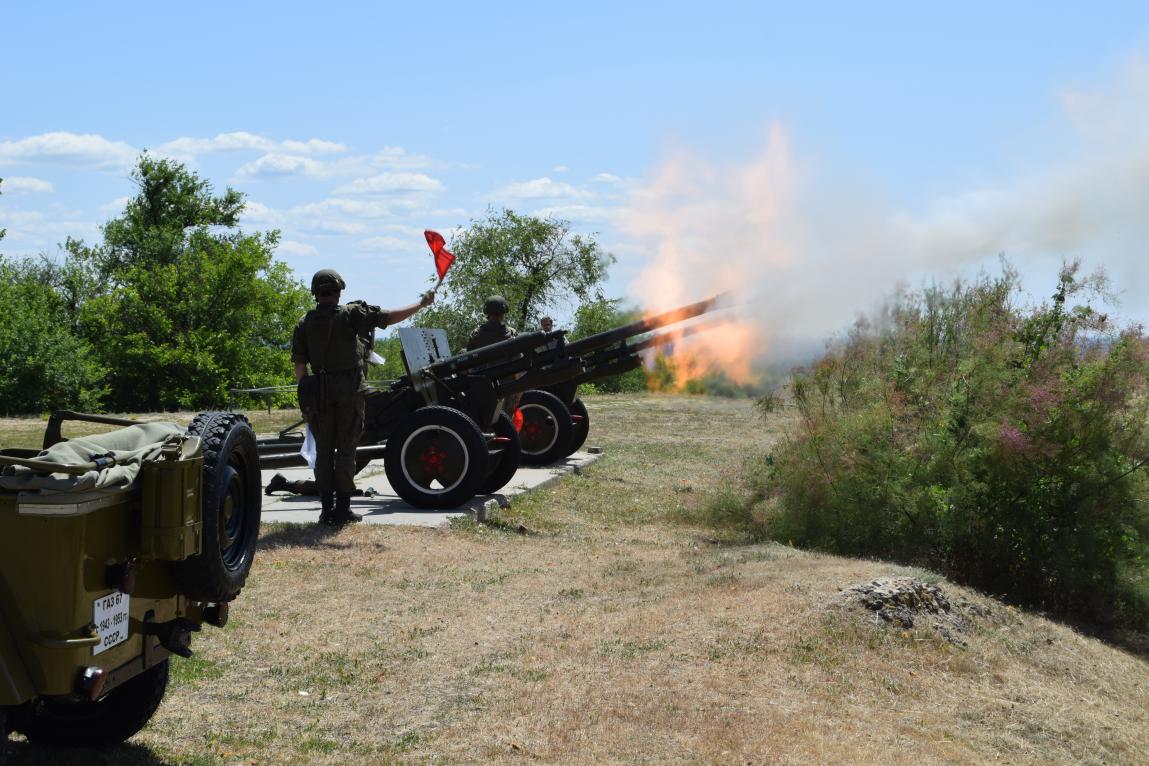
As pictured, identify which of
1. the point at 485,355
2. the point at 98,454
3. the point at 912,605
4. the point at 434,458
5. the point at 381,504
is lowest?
the point at 912,605

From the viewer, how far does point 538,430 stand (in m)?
16.6

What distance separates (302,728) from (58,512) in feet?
6.85

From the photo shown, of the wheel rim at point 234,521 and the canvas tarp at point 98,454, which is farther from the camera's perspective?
the wheel rim at point 234,521

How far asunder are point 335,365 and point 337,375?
93 mm

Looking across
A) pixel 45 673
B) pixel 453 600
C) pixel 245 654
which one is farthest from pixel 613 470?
→ pixel 45 673

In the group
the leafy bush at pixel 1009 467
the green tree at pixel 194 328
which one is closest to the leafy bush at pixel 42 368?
the green tree at pixel 194 328

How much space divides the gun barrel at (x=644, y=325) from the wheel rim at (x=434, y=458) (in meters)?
1.84

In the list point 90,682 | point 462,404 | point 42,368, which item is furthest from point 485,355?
point 42,368

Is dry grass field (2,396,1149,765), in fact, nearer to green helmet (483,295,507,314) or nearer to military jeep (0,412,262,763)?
military jeep (0,412,262,763)

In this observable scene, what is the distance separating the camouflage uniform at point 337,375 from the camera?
10352 millimetres

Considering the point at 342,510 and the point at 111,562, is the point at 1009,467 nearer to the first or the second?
the point at 342,510

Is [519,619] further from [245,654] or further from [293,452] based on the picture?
[293,452]

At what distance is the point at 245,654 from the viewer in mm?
6957

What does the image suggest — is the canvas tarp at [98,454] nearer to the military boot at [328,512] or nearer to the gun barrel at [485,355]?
the military boot at [328,512]
